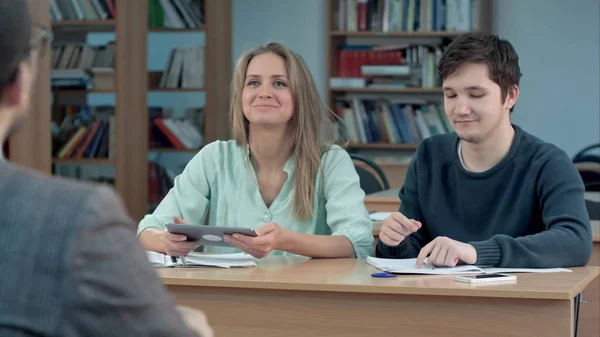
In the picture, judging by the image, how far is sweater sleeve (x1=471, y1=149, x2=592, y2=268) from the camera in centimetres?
212

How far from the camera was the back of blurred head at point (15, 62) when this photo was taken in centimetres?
73

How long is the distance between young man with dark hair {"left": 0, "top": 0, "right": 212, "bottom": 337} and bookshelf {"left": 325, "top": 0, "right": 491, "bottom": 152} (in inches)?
239

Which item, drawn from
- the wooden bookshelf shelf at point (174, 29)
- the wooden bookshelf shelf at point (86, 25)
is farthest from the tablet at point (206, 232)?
the wooden bookshelf shelf at point (174, 29)

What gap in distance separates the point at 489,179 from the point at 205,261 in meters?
0.75

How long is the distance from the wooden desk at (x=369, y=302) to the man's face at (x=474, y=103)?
A: 1.44ft

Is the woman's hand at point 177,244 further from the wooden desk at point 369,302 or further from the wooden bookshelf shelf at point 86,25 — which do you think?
the wooden bookshelf shelf at point 86,25

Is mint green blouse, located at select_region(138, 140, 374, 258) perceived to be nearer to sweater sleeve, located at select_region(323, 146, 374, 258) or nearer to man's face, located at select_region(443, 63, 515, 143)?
sweater sleeve, located at select_region(323, 146, 374, 258)

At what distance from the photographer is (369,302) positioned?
1.96m

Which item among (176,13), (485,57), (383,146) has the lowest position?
(383,146)

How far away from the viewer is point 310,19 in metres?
7.31

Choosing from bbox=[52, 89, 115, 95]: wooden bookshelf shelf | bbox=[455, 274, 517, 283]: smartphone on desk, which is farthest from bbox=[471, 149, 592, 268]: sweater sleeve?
bbox=[52, 89, 115, 95]: wooden bookshelf shelf

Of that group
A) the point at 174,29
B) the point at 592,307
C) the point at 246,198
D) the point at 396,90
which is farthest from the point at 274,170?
the point at 396,90

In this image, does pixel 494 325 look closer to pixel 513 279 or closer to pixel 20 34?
pixel 513 279

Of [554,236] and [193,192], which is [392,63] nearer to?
[193,192]
